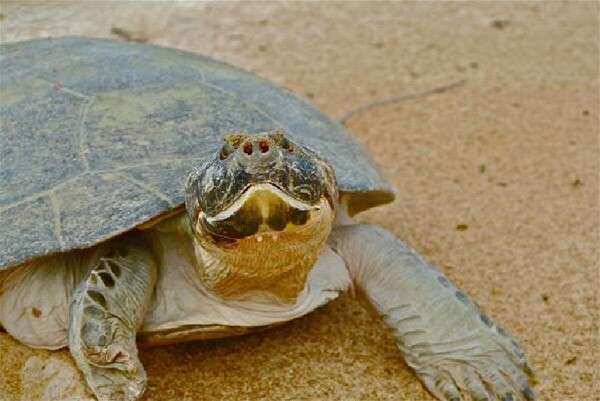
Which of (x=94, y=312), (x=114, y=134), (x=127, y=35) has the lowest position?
(x=127, y=35)

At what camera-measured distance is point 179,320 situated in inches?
86.0

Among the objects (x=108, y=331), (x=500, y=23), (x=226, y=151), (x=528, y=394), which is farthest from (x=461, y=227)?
(x=500, y=23)

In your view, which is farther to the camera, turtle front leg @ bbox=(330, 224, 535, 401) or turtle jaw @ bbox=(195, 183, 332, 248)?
turtle front leg @ bbox=(330, 224, 535, 401)

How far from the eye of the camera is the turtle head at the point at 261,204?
1592 mm

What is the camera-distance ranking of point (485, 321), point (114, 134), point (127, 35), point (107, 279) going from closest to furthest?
point (107, 279)
point (485, 321)
point (114, 134)
point (127, 35)

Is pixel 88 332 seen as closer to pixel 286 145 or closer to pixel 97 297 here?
pixel 97 297

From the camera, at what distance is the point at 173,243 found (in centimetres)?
225

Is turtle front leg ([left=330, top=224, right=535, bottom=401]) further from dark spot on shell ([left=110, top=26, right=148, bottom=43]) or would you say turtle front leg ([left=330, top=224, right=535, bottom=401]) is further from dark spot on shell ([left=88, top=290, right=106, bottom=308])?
dark spot on shell ([left=110, top=26, right=148, bottom=43])

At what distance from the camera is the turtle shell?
2.09m

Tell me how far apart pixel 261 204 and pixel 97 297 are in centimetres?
61

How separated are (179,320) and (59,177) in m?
0.46

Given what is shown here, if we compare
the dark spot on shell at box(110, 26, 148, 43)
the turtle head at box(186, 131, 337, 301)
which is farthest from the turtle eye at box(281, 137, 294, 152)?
the dark spot on shell at box(110, 26, 148, 43)

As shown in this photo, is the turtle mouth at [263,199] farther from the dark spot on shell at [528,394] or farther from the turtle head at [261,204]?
the dark spot on shell at [528,394]

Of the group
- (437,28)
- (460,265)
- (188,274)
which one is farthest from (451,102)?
(188,274)
